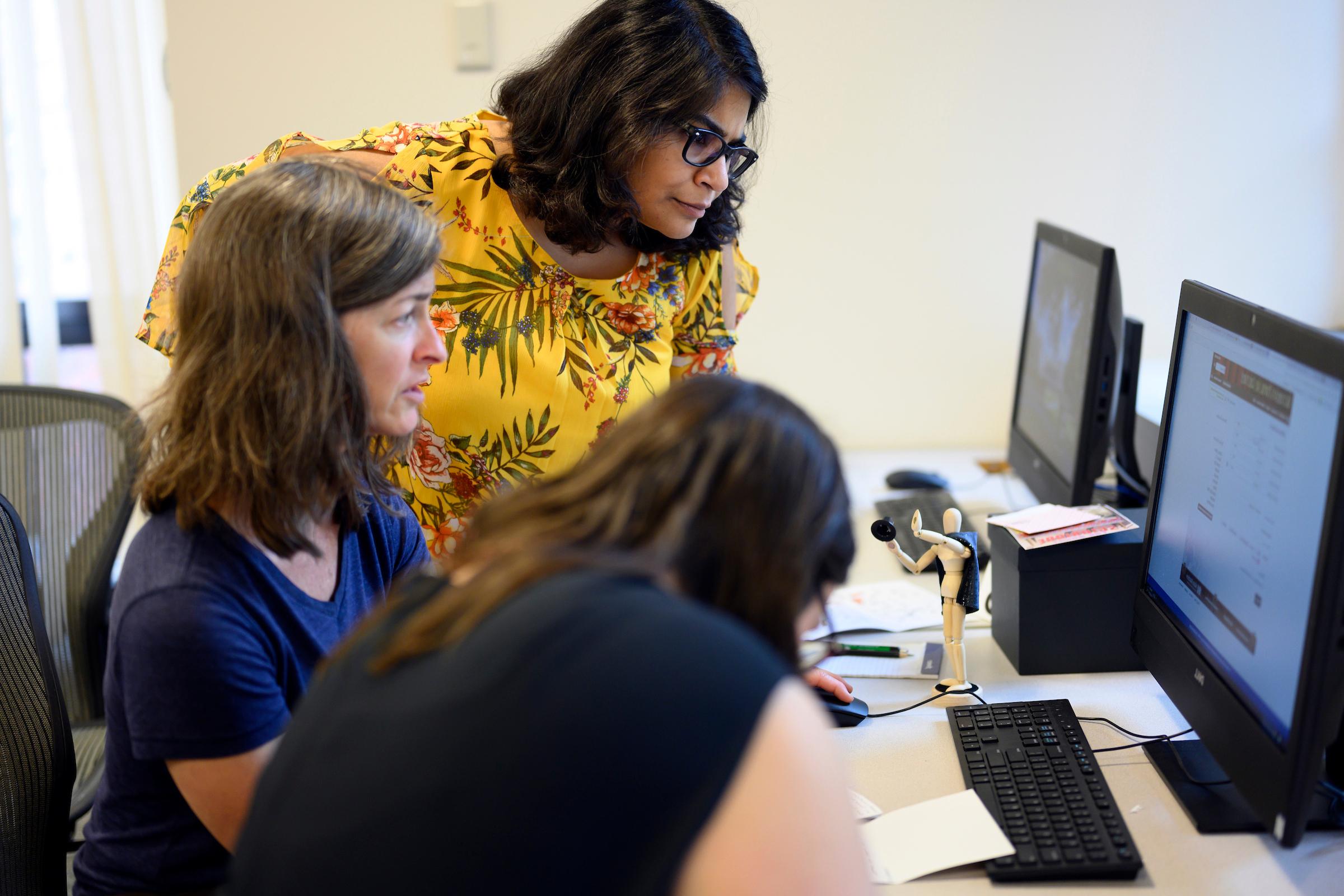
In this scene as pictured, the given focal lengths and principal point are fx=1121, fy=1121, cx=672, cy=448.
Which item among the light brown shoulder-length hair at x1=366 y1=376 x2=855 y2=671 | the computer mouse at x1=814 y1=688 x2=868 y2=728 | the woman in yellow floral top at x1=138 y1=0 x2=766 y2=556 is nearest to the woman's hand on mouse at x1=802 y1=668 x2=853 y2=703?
the computer mouse at x1=814 y1=688 x2=868 y2=728

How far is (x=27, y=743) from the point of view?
4.25 feet

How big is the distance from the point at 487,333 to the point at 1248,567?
98cm

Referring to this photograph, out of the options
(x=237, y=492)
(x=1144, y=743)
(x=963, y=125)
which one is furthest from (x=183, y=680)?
(x=963, y=125)

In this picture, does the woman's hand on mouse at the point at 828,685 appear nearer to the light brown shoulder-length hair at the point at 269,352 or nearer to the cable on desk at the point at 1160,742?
the cable on desk at the point at 1160,742

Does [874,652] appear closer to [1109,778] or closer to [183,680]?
[1109,778]

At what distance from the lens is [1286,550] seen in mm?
930

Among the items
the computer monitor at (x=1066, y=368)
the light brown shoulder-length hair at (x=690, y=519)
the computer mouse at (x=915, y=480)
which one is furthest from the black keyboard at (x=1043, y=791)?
the computer mouse at (x=915, y=480)

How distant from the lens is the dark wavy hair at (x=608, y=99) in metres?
1.43

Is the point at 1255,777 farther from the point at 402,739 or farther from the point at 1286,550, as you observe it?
the point at 402,739

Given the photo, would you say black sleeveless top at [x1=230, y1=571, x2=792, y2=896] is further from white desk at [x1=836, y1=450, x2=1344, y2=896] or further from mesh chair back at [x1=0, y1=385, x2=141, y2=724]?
mesh chair back at [x1=0, y1=385, x2=141, y2=724]

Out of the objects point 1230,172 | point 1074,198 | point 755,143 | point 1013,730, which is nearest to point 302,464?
point 1013,730

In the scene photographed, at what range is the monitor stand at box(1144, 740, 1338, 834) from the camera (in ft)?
3.45

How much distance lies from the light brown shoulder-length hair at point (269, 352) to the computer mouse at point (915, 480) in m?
1.46

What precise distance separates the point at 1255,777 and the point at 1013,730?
0.29 meters
